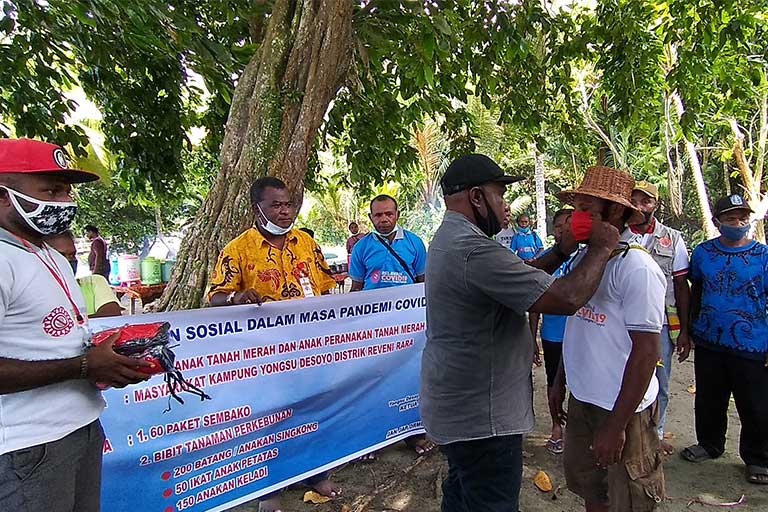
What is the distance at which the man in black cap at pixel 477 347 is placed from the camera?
6.05ft

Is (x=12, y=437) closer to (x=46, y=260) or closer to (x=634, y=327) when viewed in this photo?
(x=46, y=260)

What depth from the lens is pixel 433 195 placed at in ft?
70.1

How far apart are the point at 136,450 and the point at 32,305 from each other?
128cm

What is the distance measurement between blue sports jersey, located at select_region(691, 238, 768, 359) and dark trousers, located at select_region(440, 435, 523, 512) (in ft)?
7.52

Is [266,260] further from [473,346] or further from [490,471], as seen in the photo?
[490,471]

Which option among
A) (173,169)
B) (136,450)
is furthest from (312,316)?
(173,169)

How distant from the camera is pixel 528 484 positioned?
3355mm

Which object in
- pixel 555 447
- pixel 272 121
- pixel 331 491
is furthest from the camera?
pixel 272 121

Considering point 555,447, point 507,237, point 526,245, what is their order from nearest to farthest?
point 555,447 < point 526,245 < point 507,237

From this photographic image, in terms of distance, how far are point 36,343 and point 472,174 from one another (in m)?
1.51

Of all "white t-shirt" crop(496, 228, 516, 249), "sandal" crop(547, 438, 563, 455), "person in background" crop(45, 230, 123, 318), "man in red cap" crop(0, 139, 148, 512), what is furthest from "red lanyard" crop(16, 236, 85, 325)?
"white t-shirt" crop(496, 228, 516, 249)

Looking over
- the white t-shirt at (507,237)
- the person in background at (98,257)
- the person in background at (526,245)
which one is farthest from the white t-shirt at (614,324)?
the person in background at (98,257)

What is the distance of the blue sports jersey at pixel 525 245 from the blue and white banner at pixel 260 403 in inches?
152

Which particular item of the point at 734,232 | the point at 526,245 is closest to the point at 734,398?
the point at 734,232
